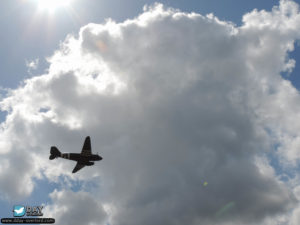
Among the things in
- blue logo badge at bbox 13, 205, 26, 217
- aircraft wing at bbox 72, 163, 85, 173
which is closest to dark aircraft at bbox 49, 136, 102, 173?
aircraft wing at bbox 72, 163, 85, 173

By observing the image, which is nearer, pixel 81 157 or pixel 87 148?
pixel 87 148

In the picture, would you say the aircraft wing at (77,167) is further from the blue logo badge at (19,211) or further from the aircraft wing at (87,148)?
the blue logo badge at (19,211)

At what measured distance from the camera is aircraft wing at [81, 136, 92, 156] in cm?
10369

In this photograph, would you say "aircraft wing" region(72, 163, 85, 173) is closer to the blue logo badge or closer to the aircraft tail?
the aircraft tail

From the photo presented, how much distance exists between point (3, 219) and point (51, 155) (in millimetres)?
34848

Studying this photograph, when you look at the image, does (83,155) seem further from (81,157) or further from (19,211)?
(19,211)

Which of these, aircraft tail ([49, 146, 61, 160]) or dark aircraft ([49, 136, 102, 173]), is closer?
dark aircraft ([49, 136, 102, 173])

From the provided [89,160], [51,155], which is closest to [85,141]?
[89,160]

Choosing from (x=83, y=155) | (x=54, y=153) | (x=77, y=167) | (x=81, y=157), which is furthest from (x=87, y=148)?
(x=54, y=153)

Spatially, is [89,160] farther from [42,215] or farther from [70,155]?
[42,215]

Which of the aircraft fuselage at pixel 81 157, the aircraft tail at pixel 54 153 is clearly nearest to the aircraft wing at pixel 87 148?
the aircraft fuselage at pixel 81 157

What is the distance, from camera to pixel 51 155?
355ft

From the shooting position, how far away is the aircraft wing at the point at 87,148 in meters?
104

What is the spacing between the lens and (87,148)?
342 ft
